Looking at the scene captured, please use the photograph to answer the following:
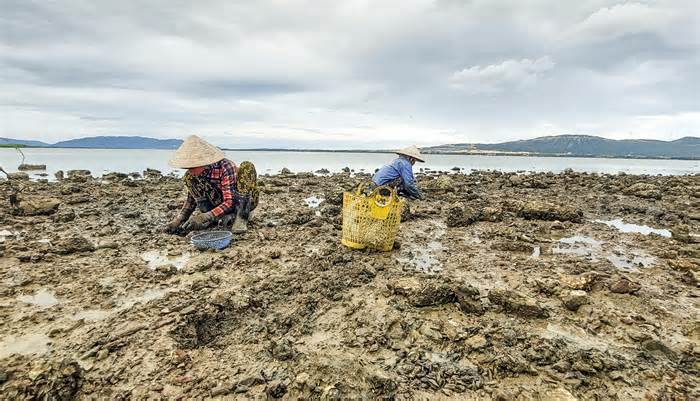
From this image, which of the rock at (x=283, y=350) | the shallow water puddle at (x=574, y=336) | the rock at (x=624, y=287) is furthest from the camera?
the rock at (x=624, y=287)

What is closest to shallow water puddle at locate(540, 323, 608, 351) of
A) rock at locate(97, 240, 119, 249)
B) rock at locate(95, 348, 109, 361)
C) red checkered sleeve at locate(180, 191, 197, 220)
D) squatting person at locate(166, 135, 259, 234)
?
rock at locate(95, 348, 109, 361)

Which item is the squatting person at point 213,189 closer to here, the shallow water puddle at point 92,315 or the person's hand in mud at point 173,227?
the person's hand in mud at point 173,227

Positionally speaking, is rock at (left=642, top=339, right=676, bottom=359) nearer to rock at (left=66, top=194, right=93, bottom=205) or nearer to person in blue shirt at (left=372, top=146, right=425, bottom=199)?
person in blue shirt at (left=372, top=146, right=425, bottom=199)

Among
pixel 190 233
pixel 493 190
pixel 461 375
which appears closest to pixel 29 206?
pixel 190 233

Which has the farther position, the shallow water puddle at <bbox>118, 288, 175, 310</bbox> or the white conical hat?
the white conical hat

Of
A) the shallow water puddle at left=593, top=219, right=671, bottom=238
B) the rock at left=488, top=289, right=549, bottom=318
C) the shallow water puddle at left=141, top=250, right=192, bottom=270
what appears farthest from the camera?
the shallow water puddle at left=593, top=219, right=671, bottom=238

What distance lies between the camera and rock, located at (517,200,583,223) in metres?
8.07

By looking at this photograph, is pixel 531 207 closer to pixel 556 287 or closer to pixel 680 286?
pixel 680 286

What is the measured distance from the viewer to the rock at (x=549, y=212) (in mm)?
8070

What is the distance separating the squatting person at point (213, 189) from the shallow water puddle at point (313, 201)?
3.35 metres

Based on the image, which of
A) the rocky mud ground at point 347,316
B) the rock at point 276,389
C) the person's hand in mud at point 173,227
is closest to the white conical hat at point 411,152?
the rocky mud ground at point 347,316

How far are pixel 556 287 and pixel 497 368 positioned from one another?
1839mm

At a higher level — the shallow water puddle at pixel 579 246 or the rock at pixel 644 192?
the rock at pixel 644 192

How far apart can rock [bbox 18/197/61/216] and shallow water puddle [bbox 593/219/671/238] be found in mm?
12448
